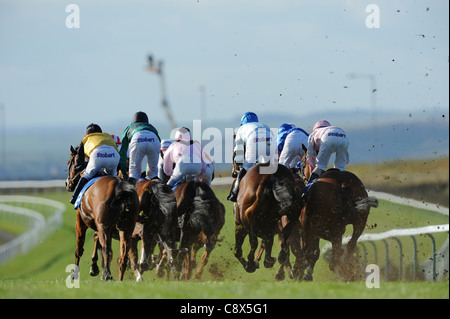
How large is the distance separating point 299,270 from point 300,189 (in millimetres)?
1192

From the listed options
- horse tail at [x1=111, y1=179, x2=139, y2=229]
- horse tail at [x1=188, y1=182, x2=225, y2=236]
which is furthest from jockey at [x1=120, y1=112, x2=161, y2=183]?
horse tail at [x1=111, y1=179, x2=139, y2=229]

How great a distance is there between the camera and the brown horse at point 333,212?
12.1m

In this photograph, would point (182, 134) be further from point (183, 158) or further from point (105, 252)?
point (105, 252)

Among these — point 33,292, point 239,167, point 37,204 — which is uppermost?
point 239,167

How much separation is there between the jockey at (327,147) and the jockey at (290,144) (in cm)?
48

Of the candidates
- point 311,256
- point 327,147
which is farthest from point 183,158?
→ point 311,256

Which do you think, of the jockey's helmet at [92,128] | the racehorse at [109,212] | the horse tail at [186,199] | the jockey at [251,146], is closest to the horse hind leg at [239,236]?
the jockey at [251,146]

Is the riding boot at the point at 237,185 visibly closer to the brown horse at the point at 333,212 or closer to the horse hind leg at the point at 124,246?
the brown horse at the point at 333,212

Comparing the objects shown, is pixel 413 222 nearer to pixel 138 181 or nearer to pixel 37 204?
pixel 138 181

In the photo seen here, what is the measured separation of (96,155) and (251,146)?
2.02 meters

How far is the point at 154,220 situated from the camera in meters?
12.9

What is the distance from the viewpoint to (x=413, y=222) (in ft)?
77.8
